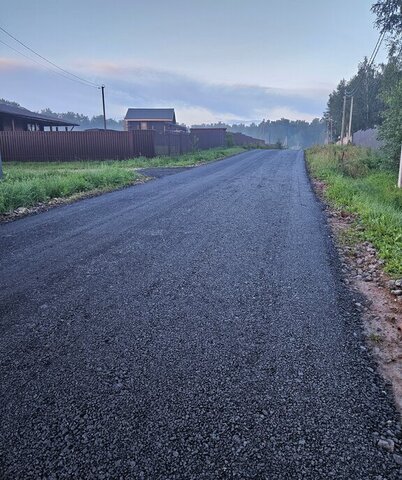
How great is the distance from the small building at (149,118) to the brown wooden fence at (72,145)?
3010 cm

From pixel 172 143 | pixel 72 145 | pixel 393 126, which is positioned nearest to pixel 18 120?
pixel 72 145

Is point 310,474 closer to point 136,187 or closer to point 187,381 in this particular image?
point 187,381

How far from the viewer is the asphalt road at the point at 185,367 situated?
65.1 inches

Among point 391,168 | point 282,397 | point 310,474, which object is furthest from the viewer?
point 391,168

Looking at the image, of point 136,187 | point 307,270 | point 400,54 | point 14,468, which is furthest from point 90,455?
point 400,54

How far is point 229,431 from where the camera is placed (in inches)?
70.7

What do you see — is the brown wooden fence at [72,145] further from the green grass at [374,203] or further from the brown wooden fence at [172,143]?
the green grass at [374,203]

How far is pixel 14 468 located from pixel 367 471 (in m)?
1.66

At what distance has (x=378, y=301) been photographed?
3426mm

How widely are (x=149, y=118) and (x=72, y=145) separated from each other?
31932 millimetres

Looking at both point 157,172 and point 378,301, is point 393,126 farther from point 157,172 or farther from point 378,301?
point 378,301

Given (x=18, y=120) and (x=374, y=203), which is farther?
(x=18, y=120)

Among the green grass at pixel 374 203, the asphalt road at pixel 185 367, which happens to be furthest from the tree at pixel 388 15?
the asphalt road at pixel 185 367

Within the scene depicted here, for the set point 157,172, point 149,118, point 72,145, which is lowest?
point 157,172
